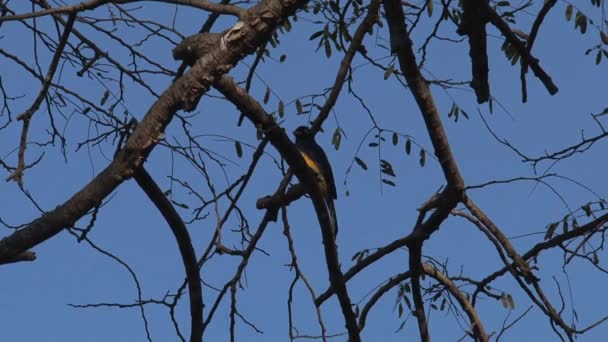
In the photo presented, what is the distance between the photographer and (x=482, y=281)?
12.6 ft

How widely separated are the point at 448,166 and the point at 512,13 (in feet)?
4.66

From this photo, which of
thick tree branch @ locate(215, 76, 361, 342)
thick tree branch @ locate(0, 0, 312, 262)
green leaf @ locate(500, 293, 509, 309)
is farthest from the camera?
green leaf @ locate(500, 293, 509, 309)

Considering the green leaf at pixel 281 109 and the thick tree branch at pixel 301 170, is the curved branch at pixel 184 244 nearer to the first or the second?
the thick tree branch at pixel 301 170

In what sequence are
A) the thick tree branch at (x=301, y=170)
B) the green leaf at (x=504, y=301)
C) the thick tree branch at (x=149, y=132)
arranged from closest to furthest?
the thick tree branch at (x=149, y=132), the thick tree branch at (x=301, y=170), the green leaf at (x=504, y=301)

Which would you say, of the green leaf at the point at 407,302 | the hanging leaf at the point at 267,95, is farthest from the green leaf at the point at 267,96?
the green leaf at the point at 407,302

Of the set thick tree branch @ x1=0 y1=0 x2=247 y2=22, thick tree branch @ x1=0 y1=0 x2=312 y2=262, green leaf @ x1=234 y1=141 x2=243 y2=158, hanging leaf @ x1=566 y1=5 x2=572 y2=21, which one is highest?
hanging leaf @ x1=566 y1=5 x2=572 y2=21

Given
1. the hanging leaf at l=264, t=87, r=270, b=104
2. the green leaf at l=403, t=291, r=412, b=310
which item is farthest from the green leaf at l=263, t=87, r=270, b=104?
the green leaf at l=403, t=291, r=412, b=310

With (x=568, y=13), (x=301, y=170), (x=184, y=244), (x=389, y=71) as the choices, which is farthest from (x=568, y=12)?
(x=184, y=244)

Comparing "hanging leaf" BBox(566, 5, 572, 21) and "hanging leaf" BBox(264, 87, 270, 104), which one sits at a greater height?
"hanging leaf" BBox(566, 5, 572, 21)

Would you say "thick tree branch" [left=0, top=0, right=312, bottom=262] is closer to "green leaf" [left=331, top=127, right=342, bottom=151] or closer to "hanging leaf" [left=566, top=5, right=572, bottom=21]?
"green leaf" [left=331, top=127, right=342, bottom=151]

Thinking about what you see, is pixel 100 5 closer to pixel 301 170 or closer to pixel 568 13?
pixel 301 170

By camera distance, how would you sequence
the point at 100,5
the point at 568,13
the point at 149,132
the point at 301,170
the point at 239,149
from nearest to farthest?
the point at 149,132
the point at 100,5
the point at 301,170
the point at 239,149
the point at 568,13

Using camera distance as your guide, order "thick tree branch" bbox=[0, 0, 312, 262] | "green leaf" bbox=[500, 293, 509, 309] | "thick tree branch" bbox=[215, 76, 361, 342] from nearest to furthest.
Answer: "thick tree branch" bbox=[0, 0, 312, 262] < "thick tree branch" bbox=[215, 76, 361, 342] < "green leaf" bbox=[500, 293, 509, 309]

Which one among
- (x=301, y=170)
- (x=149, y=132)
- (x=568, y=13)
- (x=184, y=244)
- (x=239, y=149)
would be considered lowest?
(x=149, y=132)
